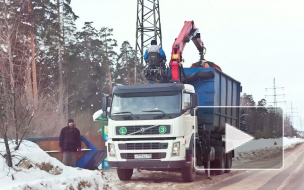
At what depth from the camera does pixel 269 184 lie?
509 inches

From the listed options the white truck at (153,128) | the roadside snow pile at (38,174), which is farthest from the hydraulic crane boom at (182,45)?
Result: the roadside snow pile at (38,174)

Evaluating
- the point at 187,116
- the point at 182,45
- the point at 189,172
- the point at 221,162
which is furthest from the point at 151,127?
the point at 221,162

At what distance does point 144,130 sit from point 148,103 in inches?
31.2

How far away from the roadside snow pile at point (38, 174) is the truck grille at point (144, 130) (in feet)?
5.80

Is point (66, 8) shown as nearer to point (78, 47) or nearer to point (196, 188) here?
point (78, 47)

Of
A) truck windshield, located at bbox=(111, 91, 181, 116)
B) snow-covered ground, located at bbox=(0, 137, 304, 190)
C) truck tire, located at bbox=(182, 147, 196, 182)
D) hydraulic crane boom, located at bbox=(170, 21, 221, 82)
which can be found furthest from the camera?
hydraulic crane boom, located at bbox=(170, 21, 221, 82)

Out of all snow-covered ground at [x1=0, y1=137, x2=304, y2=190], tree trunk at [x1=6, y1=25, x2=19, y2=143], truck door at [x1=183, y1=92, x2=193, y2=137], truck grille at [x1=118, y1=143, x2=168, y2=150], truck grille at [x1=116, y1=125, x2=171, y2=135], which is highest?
tree trunk at [x1=6, y1=25, x2=19, y2=143]

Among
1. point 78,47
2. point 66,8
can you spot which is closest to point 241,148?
point 66,8

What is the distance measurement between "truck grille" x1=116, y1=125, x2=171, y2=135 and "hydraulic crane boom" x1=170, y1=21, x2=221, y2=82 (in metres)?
2.25

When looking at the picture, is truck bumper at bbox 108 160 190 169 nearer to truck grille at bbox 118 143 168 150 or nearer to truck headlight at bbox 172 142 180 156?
truck headlight at bbox 172 142 180 156

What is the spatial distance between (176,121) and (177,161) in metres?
1.11

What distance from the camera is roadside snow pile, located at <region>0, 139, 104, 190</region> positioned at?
29.1 feet

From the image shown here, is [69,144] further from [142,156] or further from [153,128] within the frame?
[153,128]

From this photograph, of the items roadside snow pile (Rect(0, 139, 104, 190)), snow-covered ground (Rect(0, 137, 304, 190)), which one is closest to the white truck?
snow-covered ground (Rect(0, 137, 304, 190))
